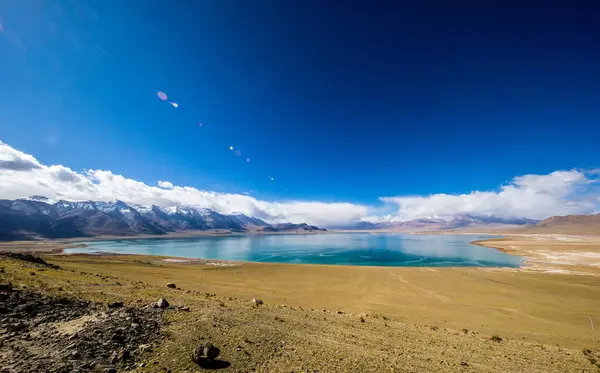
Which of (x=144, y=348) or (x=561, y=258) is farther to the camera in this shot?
(x=561, y=258)

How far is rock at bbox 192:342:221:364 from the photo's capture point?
7.78m

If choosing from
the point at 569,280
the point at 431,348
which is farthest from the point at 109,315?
the point at 569,280

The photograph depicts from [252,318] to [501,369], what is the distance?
11.7 meters

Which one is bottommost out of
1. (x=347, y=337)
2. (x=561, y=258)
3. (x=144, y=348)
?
(x=561, y=258)

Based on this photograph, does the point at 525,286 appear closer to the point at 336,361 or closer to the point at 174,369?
the point at 336,361

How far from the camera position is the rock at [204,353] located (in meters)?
7.78

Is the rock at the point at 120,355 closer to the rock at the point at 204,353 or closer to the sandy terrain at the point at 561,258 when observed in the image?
the rock at the point at 204,353

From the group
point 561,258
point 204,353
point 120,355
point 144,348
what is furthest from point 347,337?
point 561,258

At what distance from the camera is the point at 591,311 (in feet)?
87.3

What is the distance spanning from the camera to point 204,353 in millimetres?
7871

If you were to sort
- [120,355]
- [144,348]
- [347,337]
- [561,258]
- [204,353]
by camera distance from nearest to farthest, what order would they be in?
[120,355] < [204,353] < [144,348] < [347,337] < [561,258]

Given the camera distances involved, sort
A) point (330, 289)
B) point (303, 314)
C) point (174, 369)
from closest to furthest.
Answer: point (174, 369) < point (303, 314) < point (330, 289)

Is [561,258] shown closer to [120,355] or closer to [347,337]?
[347,337]

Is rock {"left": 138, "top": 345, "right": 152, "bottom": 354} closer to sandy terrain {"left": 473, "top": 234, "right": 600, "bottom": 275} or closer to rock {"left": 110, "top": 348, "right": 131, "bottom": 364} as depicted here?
rock {"left": 110, "top": 348, "right": 131, "bottom": 364}
